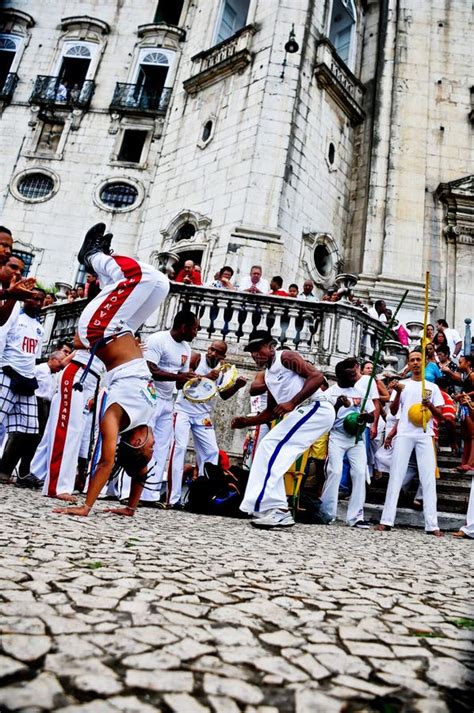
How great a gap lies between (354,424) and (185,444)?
7.12 ft

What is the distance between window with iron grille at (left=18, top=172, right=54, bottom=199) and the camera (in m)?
20.9

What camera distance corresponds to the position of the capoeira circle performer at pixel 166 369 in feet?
19.7

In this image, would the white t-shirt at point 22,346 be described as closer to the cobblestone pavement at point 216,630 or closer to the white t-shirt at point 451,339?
the cobblestone pavement at point 216,630

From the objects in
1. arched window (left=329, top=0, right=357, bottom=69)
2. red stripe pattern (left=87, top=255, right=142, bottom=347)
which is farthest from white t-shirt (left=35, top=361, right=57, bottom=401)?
arched window (left=329, top=0, right=357, bottom=69)

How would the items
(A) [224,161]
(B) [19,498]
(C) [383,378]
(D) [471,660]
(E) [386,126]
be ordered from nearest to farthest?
(D) [471,660], (B) [19,498], (C) [383,378], (A) [224,161], (E) [386,126]

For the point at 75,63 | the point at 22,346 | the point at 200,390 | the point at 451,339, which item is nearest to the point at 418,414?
the point at 200,390

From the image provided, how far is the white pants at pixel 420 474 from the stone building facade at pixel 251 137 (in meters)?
7.62

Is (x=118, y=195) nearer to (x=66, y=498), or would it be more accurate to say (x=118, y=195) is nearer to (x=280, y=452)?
(x=66, y=498)

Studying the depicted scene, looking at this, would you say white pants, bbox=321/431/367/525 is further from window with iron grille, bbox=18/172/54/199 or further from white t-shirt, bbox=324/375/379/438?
window with iron grille, bbox=18/172/54/199

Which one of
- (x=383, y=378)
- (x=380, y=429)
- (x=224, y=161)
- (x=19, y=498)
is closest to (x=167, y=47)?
(x=224, y=161)

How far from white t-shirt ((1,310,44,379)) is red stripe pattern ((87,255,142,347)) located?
7.99 ft

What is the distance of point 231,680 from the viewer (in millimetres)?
1317

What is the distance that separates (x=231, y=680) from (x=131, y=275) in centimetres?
343

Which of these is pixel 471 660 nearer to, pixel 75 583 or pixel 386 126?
pixel 75 583
